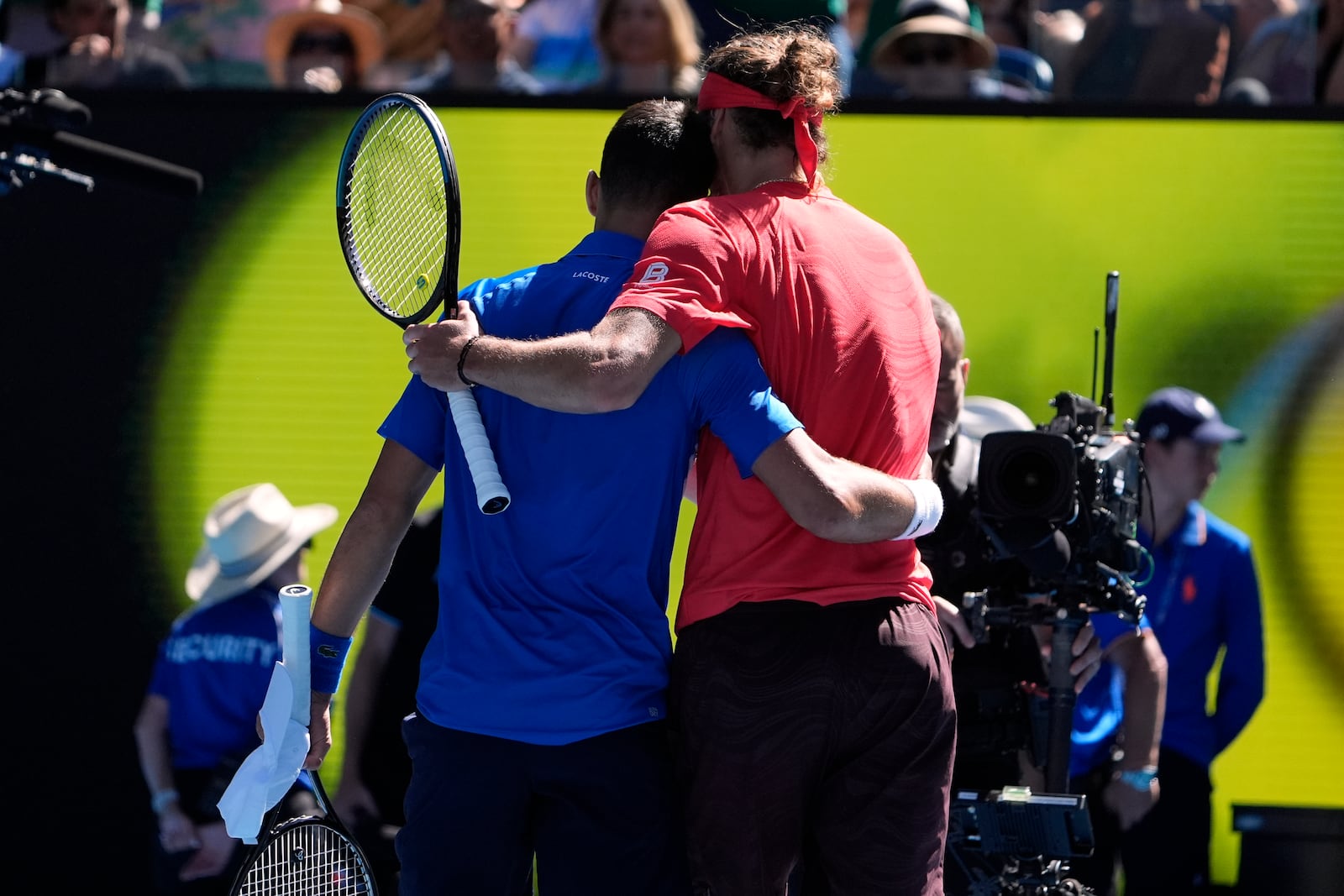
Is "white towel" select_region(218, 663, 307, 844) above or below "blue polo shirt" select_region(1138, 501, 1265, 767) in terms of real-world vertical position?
above

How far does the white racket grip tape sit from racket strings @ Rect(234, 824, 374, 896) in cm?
24

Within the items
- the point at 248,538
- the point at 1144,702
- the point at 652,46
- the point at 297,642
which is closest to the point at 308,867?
the point at 297,642

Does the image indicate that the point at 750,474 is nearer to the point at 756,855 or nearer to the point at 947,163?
the point at 756,855

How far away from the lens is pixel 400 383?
5.00 meters

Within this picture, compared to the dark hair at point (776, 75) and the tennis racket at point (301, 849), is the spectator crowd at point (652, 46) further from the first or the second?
the tennis racket at point (301, 849)

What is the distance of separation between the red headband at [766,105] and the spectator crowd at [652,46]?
2.35m

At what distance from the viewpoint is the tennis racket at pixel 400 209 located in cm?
260

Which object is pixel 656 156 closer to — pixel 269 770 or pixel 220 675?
pixel 269 770

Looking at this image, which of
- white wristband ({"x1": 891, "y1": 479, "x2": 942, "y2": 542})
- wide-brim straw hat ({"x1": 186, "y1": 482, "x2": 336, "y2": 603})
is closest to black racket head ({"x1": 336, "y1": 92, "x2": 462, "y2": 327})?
white wristband ({"x1": 891, "y1": 479, "x2": 942, "y2": 542})

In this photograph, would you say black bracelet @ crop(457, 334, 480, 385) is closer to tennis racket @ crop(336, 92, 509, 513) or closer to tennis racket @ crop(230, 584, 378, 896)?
tennis racket @ crop(336, 92, 509, 513)

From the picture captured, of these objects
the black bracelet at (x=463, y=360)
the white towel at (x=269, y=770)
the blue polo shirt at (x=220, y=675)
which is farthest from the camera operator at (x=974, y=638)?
the blue polo shirt at (x=220, y=675)

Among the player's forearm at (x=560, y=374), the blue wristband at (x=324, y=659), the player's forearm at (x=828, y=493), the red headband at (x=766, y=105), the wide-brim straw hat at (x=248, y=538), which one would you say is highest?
the red headband at (x=766, y=105)

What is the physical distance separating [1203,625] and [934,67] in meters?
1.90

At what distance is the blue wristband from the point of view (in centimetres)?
256
